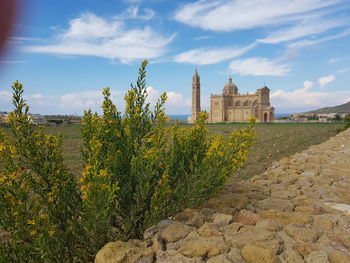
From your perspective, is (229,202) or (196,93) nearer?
(229,202)

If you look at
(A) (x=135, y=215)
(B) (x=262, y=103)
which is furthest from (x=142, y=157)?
(B) (x=262, y=103)

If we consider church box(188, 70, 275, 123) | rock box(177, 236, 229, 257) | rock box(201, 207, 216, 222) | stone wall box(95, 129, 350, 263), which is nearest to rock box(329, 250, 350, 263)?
stone wall box(95, 129, 350, 263)

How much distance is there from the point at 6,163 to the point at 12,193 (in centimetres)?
44

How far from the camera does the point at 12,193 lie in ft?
11.5

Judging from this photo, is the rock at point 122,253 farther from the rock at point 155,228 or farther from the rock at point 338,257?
the rock at point 338,257

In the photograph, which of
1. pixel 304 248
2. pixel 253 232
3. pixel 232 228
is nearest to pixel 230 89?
pixel 232 228

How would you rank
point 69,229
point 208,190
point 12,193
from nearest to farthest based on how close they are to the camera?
point 12,193
point 69,229
point 208,190

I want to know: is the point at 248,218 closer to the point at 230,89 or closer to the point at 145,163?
the point at 145,163

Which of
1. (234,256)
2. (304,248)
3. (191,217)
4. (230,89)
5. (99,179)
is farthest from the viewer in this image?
(230,89)

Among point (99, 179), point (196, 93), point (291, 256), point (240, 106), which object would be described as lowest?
point (291, 256)

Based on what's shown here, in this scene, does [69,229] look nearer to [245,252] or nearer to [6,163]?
[6,163]

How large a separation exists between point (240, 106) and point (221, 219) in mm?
88858

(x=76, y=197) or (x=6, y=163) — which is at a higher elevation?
(x=6, y=163)

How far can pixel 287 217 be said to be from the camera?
4703mm
